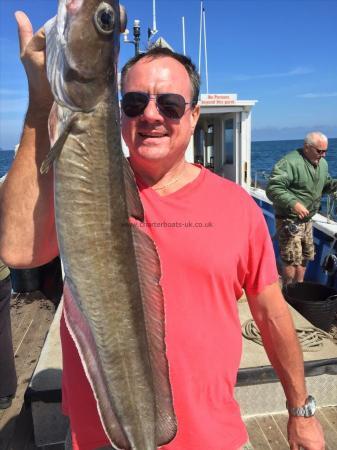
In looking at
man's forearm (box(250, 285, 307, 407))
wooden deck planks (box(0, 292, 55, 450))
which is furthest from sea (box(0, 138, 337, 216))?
wooden deck planks (box(0, 292, 55, 450))

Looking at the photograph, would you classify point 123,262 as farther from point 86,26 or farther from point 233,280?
point 86,26

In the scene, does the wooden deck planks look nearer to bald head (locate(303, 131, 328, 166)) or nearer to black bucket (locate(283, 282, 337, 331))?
black bucket (locate(283, 282, 337, 331))

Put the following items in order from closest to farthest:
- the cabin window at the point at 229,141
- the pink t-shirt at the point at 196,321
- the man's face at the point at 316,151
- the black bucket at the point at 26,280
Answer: the pink t-shirt at the point at 196,321 → the man's face at the point at 316,151 → the black bucket at the point at 26,280 → the cabin window at the point at 229,141

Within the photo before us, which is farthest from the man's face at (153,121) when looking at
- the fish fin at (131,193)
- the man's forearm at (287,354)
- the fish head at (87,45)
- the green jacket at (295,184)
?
the green jacket at (295,184)

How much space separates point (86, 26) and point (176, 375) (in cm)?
155

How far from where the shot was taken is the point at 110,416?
174cm

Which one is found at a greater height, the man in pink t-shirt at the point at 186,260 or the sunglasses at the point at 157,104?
the sunglasses at the point at 157,104

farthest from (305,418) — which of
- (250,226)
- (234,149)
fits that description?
(234,149)

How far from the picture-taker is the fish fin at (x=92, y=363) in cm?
171

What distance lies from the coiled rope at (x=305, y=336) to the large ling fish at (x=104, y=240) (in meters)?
2.89

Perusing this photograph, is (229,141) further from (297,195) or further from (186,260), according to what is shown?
(186,260)

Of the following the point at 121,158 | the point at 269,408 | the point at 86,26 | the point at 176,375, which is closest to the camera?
the point at 86,26

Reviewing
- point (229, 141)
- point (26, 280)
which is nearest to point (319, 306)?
point (26, 280)

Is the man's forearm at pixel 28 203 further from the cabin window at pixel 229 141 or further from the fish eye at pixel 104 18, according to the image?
the cabin window at pixel 229 141
